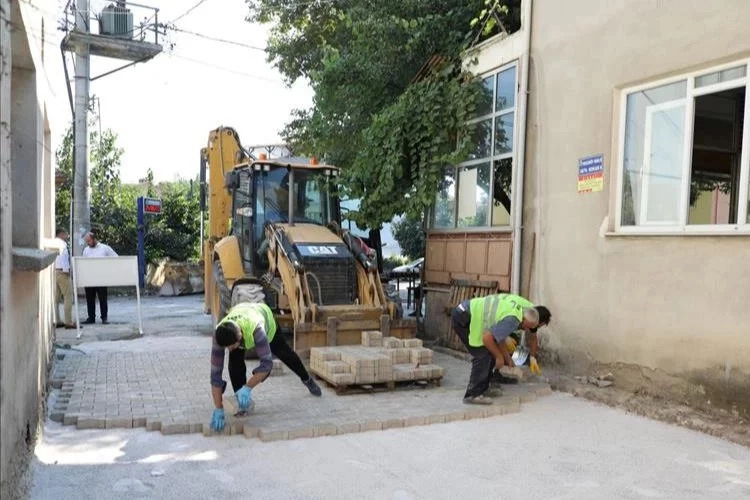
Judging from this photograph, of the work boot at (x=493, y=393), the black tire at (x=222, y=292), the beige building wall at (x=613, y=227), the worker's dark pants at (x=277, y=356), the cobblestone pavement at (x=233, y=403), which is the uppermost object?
the beige building wall at (x=613, y=227)

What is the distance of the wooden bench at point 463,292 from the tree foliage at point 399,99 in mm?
1373

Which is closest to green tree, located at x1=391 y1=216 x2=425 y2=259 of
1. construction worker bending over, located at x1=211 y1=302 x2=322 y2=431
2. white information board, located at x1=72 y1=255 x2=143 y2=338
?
white information board, located at x1=72 y1=255 x2=143 y2=338

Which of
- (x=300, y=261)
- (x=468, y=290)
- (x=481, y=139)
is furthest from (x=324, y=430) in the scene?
(x=481, y=139)

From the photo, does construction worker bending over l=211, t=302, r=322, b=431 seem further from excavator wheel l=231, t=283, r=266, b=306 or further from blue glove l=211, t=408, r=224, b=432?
excavator wheel l=231, t=283, r=266, b=306

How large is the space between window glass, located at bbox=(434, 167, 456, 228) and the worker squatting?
339cm

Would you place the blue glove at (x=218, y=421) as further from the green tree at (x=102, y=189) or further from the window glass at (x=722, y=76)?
the green tree at (x=102, y=189)

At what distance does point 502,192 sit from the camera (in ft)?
27.8

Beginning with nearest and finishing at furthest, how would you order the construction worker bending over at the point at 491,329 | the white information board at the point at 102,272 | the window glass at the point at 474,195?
the construction worker bending over at the point at 491,329 < the window glass at the point at 474,195 < the white information board at the point at 102,272

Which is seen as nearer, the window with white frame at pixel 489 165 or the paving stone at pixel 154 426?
the paving stone at pixel 154 426

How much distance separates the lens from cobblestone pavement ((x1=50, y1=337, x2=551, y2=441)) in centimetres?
505

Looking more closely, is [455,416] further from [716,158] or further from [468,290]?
[716,158]

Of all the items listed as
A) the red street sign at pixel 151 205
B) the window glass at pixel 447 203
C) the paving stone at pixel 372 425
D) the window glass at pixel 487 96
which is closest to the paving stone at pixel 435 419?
the paving stone at pixel 372 425

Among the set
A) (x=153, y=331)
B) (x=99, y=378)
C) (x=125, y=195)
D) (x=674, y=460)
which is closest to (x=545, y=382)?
(x=674, y=460)

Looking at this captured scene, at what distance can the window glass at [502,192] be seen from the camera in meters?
8.34
